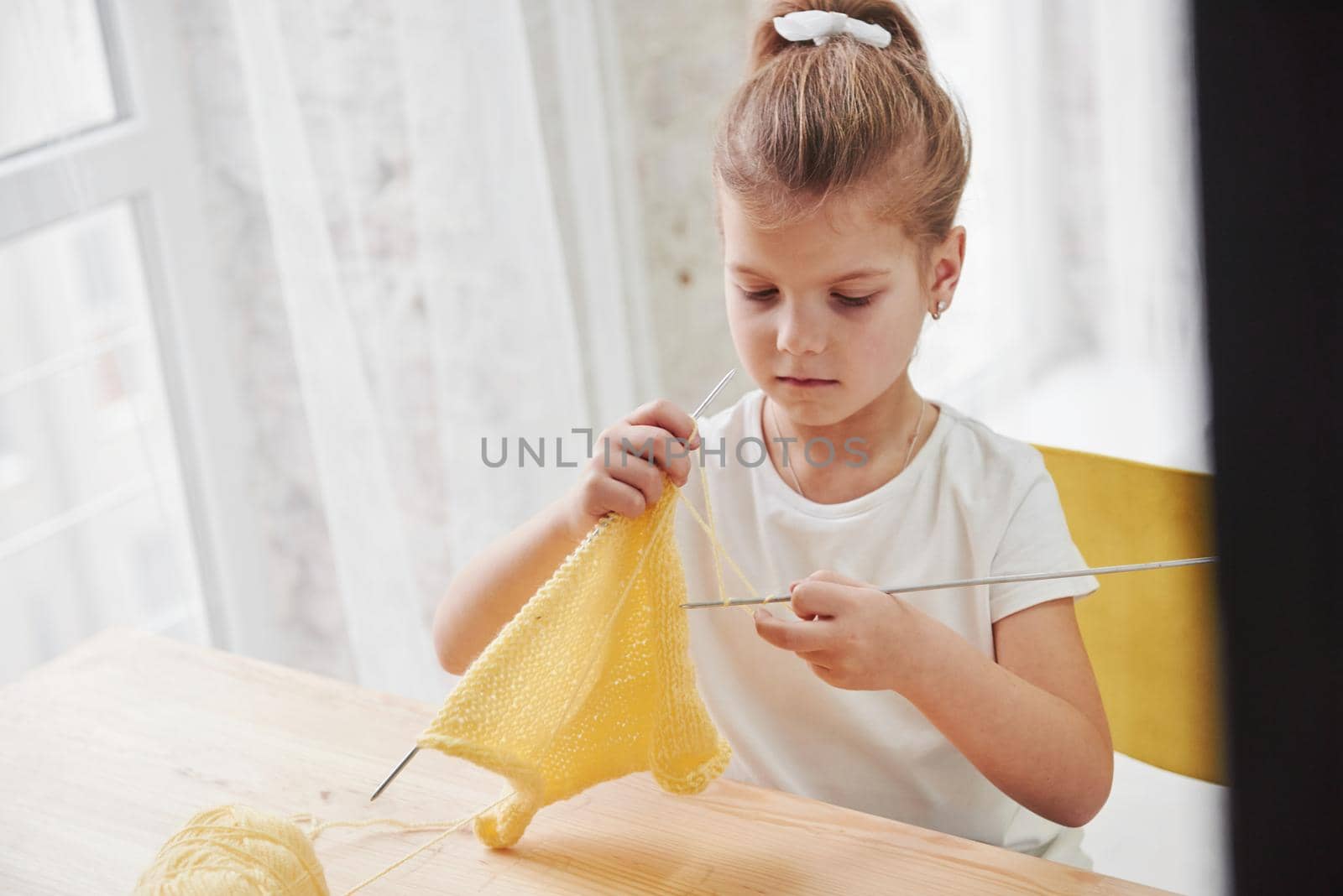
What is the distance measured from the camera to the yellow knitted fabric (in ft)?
2.56

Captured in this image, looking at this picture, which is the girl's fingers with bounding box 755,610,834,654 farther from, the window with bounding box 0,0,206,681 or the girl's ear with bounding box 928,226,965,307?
the window with bounding box 0,0,206,681

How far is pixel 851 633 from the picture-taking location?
2.71 ft

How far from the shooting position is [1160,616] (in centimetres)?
111

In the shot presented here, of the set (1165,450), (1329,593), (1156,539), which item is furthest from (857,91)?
(1165,450)

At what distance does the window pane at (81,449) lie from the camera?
1496mm

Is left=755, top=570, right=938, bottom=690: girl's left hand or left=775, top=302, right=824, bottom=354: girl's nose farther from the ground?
left=775, top=302, right=824, bottom=354: girl's nose

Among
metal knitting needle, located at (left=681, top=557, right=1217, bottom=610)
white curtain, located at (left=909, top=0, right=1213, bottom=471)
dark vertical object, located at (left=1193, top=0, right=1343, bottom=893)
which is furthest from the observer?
white curtain, located at (left=909, top=0, right=1213, bottom=471)

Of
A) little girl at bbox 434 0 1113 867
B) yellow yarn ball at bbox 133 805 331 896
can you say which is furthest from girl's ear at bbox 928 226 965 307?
yellow yarn ball at bbox 133 805 331 896

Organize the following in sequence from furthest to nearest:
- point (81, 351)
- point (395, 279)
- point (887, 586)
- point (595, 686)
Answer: point (395, 279)
point (81, 351)
point (887, 586)
point (595, 686)

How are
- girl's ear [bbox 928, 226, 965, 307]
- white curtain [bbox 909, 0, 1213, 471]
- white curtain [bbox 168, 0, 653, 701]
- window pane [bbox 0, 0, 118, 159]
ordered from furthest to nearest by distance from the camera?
white curtain [bbox 909, 0, 1213, 471], white curtain [bbox 168, 0, 653, 701], window pane [bbox 0, 0, 118, 159], girl's ear [bbox 928, 226, 965, 307]

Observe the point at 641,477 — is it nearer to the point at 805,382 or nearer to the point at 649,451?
the point at 649,451

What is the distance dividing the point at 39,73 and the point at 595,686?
1.02 metres

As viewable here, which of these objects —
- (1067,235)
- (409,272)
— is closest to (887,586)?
(409,272)


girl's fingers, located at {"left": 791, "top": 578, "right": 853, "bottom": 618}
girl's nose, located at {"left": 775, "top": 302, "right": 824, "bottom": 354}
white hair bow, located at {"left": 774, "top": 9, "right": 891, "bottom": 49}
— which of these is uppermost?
white hair bow, located at {"left": 774, "top": 9, "right": 891, "bottom": 49}
